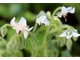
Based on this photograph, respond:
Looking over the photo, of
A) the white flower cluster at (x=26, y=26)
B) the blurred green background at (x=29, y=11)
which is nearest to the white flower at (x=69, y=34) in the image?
the white flower cluster at (x=26, y=26)

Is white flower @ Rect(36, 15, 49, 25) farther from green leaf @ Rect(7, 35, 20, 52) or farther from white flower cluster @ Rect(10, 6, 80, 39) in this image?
green leaf @ Rect(7, 35, 20, 52)

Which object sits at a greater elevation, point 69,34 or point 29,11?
point 29,11

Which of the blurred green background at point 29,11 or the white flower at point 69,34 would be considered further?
the blurred green background at point 29,11

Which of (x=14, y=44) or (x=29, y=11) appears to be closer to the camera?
(x=14, y=44)

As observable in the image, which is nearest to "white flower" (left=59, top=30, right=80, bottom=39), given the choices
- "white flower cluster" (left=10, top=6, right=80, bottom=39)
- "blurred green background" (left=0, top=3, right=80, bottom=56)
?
"white flower cluster" (left=10, top=6, right=80, bottom=39)


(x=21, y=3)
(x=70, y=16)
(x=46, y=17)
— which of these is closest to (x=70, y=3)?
(x=70, y=16)

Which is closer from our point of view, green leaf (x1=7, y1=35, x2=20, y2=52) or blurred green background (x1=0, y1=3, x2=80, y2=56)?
green leaf (x1=7, y1=35, x2=20, y2=52)

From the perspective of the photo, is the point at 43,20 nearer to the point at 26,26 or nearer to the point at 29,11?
the point at 26,26

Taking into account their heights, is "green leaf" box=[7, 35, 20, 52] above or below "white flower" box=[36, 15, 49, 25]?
below

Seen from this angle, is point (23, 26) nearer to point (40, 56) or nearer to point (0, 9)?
point (40, 56)

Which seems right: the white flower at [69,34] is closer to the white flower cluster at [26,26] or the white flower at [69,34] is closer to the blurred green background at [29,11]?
the white flower cluster at [26,26]

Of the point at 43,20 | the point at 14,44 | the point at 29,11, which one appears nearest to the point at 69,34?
the point at 43,20

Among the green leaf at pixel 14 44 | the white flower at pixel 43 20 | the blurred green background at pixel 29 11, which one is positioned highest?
the blurred green background at pixel 29 11
